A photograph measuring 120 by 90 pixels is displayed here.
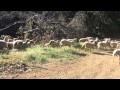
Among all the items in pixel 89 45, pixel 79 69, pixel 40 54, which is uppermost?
pixel 89 45

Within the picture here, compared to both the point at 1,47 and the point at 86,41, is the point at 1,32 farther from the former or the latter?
the point at 86,41

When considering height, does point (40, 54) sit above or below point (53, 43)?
below

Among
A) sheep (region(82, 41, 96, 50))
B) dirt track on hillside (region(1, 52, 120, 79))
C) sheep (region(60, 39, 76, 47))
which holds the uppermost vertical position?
sheep (region(60, 39, 76, 47))

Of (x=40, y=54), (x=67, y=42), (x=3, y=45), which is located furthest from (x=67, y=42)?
(x=3, y=45)

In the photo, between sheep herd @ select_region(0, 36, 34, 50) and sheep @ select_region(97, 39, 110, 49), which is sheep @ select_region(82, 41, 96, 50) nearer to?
sheep @ select_region(97, 39, 110, 49)

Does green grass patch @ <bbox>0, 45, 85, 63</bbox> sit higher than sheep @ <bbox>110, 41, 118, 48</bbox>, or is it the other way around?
sheep @ <bbox>110, 41, 118, 48</bbox>

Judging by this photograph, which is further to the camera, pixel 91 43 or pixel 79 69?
pixel 91 43

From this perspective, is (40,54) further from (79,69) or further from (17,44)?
(79,69)

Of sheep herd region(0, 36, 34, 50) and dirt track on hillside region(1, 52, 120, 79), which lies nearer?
dirt track on hillside region(1, 52, 120, 79)

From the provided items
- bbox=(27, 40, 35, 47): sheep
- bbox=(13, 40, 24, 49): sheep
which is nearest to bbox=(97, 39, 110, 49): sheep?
bbox=(27, 40, 35, 47): sheep

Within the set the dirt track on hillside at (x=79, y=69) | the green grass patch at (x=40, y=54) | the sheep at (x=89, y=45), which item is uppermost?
the sheep at (x=89, y=45)

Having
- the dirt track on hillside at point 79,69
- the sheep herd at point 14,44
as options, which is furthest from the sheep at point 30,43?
the dirt track on hillside at point 79,69

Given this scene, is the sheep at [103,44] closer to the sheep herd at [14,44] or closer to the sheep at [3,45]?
the sheep herd at [14,44]
